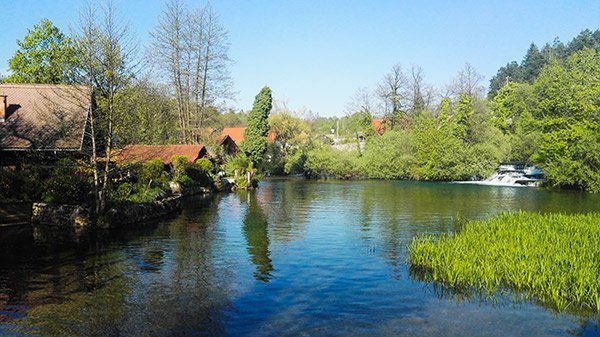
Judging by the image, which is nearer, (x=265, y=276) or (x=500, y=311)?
(x=500, y=311)

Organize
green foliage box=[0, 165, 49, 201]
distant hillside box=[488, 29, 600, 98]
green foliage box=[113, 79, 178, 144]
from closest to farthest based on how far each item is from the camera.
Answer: green foliage box=[0, 165, 49, 201]
green foliage box=[113, 79, 178, 144]
distant hillside box=[488, 29, 600, 98]

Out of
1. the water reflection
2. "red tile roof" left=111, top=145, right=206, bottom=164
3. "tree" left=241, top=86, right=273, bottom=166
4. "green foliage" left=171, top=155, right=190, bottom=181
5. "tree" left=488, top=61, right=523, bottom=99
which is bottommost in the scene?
the water reflection

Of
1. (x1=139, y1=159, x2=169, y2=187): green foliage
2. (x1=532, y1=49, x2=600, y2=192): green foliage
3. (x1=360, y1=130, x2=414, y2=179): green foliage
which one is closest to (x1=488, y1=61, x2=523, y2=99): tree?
(x1=360, y1=130, x2=414, y2=179): green foliage

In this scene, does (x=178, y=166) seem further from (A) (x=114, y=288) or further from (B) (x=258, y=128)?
(A) (x=114, y=288)

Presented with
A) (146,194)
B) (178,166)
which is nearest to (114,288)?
(146,194)

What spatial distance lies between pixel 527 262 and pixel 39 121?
25.2 meters

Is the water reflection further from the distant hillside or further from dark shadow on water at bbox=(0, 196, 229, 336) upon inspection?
the distant hillside

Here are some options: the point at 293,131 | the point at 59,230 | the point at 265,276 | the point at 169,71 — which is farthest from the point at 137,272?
the point at 293,131

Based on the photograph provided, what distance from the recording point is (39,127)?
83.8ft

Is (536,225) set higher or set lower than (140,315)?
higher

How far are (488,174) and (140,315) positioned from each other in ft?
180

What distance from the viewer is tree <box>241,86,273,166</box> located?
57344 millimetres

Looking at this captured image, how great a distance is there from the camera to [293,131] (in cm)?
7175

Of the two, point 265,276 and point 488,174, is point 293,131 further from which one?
point 265,276
